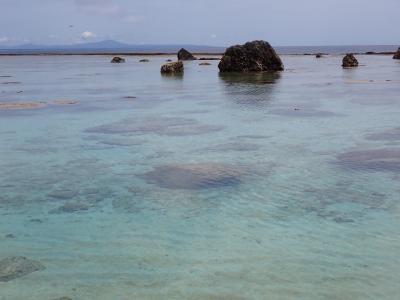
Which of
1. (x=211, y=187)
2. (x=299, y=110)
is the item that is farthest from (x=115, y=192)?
(x=299, y=110)

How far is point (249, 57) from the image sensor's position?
64.0 metres

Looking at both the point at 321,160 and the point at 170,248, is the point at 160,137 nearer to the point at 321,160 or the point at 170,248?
the point at 321,160

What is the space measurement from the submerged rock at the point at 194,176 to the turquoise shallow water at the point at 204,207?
0.05 meters

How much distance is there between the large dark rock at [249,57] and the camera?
63.8 metres

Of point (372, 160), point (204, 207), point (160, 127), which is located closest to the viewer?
point (204, 207)

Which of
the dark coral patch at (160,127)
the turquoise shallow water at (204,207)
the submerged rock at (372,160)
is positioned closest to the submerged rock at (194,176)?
the turquoise shallow water at (204,207)

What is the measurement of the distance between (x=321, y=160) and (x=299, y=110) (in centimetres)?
1204

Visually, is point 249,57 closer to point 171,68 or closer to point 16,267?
point 171,68

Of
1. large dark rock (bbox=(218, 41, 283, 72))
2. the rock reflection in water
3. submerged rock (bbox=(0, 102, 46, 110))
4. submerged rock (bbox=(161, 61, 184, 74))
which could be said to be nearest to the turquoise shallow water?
submerged rock (bbox=(0, 102, 46, 110))

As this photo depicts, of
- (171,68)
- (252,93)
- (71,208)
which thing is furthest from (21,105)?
(171,68)

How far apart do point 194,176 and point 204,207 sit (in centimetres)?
266

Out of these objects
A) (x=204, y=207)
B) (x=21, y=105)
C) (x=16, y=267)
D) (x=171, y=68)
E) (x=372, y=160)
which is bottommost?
(x=16, y=267)

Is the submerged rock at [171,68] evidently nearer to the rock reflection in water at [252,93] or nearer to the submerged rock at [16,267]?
the rock reflection in water at [252,93]

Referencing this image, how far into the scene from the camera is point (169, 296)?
300 inches
